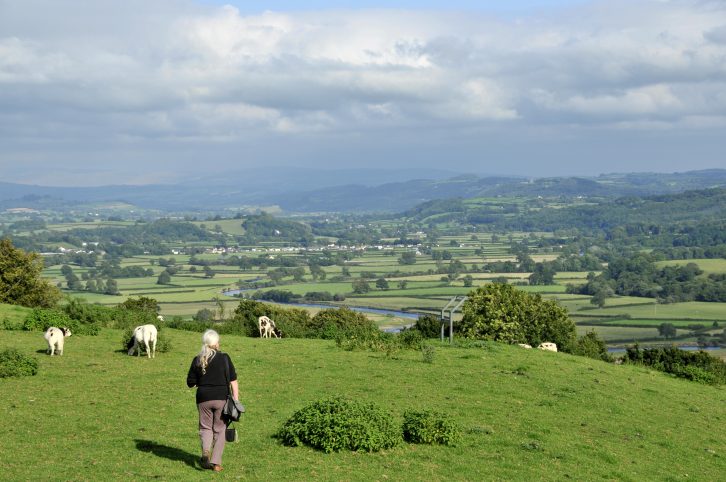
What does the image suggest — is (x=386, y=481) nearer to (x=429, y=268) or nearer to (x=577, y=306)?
(x=577, y=306)

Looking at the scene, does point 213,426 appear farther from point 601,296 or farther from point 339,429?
point 601,296

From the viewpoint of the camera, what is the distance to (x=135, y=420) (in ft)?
58.3

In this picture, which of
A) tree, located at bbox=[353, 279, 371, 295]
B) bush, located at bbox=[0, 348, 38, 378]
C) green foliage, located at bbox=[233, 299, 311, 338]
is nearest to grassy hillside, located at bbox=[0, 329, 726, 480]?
bush, located at bbox=[0, 348, 38, 378]

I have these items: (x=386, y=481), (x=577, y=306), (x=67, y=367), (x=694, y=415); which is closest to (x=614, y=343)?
(x=577, y=306)

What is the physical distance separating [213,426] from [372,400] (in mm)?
7529

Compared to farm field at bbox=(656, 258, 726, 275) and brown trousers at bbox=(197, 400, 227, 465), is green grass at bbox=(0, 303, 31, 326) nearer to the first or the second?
brown trousers at bbox=(197, 400, 227, 465)

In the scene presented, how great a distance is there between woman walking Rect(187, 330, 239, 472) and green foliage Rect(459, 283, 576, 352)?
32.2 metres

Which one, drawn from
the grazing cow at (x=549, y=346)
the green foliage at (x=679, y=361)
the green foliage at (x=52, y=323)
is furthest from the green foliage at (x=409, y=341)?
the green foliage at (x=52, y=323)

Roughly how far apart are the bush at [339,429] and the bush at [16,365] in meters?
9.65

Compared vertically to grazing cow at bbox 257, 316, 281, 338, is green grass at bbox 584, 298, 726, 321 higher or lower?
lower

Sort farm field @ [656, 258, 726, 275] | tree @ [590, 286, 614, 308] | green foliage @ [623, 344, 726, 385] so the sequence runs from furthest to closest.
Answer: farm field @ [656, 258, 726, 275]
tree @ [590, 286, 614, 308]
green foliage @ [623, 344, 726, 385]

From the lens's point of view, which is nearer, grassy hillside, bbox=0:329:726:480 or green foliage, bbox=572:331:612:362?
grassy hillside, bbox=0:329:726:480

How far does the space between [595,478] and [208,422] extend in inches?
299

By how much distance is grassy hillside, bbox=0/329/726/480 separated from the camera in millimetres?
14648
